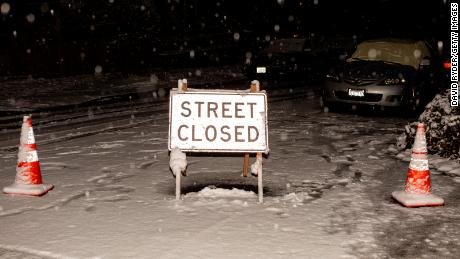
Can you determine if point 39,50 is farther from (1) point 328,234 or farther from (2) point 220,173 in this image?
(1) point 328,234

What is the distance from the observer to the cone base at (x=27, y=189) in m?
6.18

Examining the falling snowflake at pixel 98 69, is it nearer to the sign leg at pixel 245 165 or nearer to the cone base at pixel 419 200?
the sign leg at pixel 245 165

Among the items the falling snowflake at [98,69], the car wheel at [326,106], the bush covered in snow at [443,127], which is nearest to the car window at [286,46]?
the car wheel at [326,106]

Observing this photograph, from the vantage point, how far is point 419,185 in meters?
6.01

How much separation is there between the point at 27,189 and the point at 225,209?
A: 7.09ft

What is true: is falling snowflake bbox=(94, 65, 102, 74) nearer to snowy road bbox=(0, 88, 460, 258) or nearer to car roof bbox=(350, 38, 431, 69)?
car roof bbox=(350, 38, 431, 69)

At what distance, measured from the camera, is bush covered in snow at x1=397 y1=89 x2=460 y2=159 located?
7762mm

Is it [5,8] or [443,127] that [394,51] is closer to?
[443,127]

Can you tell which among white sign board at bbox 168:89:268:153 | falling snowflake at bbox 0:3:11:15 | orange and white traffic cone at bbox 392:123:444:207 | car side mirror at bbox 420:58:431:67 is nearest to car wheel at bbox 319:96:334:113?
car side mirror at bbox 420:58:431:67

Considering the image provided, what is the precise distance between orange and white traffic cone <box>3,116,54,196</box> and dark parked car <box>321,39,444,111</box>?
720 cm

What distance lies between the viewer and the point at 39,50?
22375mm

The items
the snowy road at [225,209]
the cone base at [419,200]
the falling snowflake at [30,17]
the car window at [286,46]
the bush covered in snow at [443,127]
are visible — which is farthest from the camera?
the falling snowflake at [30,17]

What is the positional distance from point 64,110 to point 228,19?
104 ft

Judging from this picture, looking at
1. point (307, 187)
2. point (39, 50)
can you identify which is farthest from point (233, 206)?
point (39, 50)
